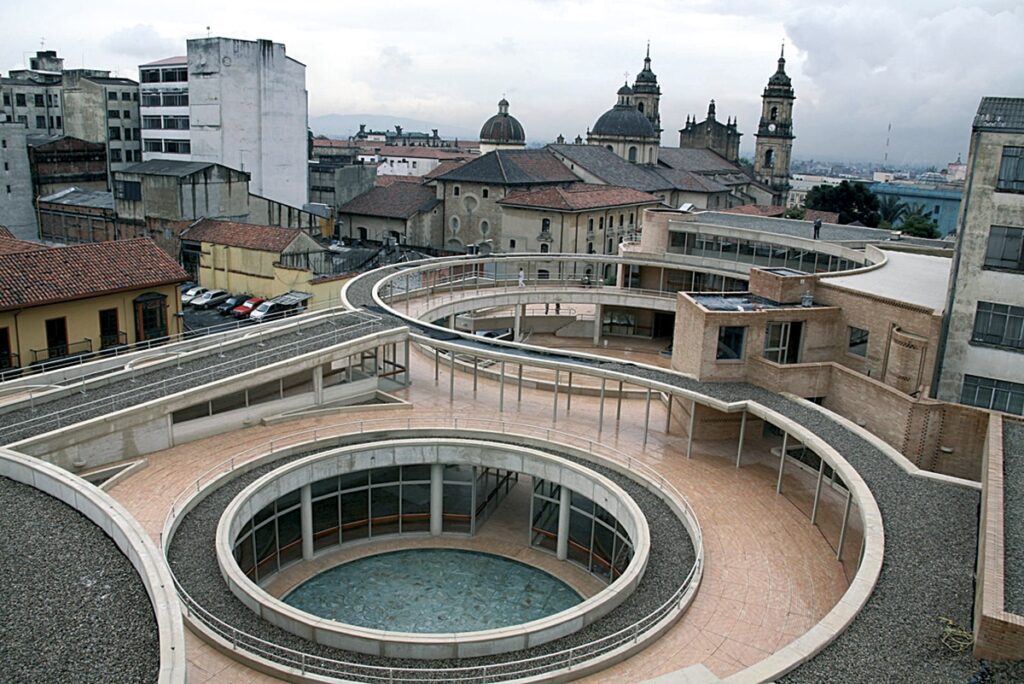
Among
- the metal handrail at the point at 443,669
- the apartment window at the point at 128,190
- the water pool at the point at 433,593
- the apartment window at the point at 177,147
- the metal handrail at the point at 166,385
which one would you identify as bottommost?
the water pool at the point at 433,593

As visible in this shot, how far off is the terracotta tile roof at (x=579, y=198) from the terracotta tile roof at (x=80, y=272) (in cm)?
3611

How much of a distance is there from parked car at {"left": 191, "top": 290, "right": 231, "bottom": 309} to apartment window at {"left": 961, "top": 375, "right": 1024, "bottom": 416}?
45734 millimetres

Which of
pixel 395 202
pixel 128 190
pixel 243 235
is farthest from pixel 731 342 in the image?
pixel 395 202

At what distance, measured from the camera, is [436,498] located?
3219 centimetres

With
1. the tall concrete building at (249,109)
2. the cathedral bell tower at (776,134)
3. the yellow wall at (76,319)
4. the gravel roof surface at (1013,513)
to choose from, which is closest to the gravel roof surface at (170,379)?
the yellow wall at (76,319)

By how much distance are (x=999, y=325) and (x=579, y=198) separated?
150 feet

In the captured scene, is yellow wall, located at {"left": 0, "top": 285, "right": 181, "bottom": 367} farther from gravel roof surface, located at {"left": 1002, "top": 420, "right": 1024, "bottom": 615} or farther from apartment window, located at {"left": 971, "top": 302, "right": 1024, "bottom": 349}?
gravel roof surface, located at {"left": 1002, "top": 420, "right": 1024, "bottom": 615}

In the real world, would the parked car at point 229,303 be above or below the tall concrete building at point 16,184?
below

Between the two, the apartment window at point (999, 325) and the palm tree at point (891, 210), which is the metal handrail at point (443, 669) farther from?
the palm tree at point (891, 210)

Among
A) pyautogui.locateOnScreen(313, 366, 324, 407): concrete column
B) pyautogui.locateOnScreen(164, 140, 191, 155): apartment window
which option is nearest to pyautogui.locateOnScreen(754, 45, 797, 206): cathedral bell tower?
pyautogui.locateOnScreen(164, 140, 191, 155): apartment window

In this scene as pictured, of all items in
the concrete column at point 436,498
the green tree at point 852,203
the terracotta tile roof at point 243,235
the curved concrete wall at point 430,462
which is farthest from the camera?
the green tree at point 852,203

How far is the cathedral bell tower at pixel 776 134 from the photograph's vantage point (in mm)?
123562

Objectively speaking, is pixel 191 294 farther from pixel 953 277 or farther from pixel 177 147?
pixel 953 277

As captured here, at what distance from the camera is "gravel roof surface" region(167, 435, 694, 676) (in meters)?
20.7
